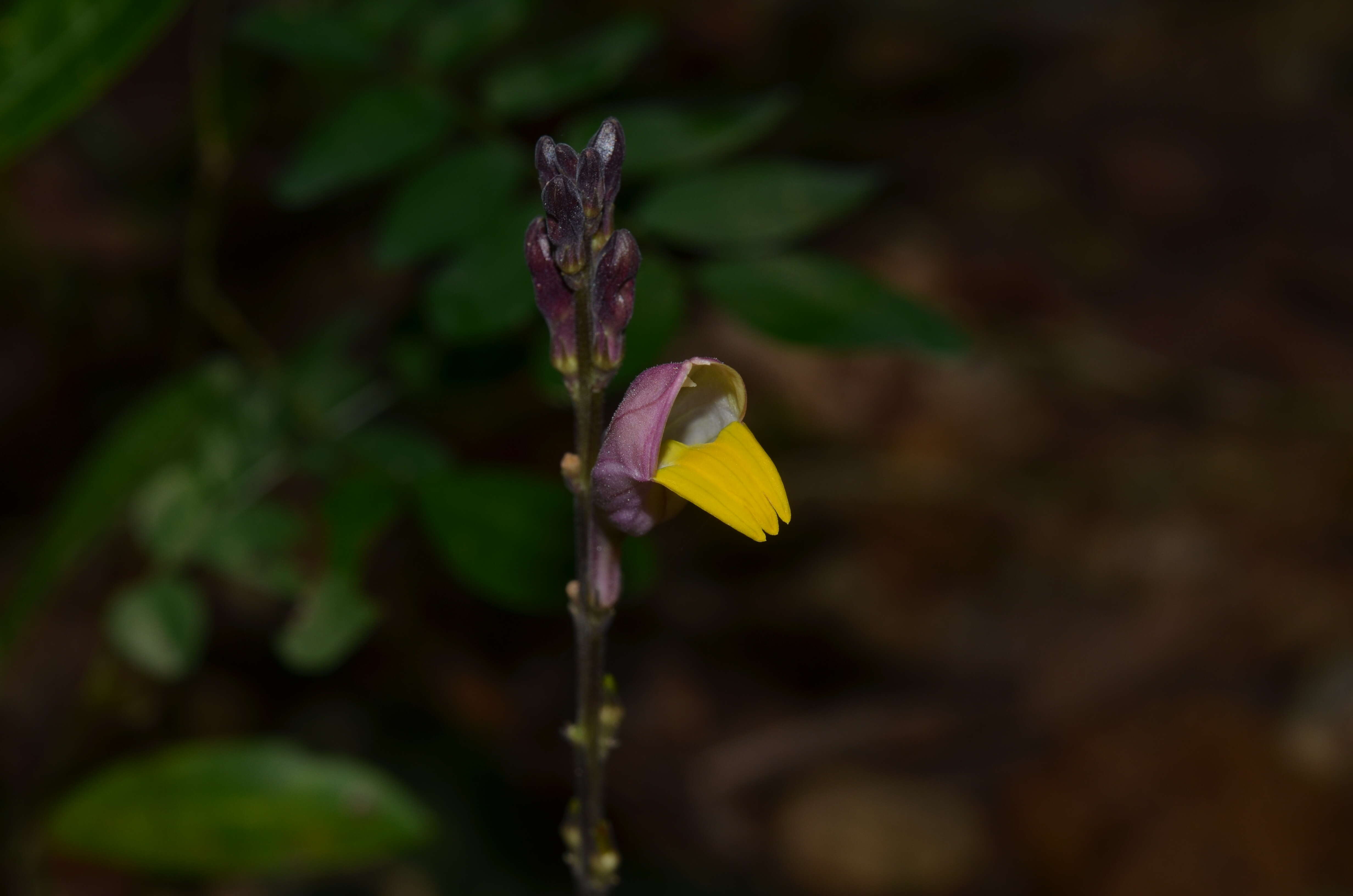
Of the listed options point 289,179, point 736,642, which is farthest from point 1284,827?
point 289,179

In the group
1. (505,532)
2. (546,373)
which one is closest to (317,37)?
(546,373)

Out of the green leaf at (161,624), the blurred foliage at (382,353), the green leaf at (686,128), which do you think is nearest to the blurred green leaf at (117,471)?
the blurred foliage at (382,353)

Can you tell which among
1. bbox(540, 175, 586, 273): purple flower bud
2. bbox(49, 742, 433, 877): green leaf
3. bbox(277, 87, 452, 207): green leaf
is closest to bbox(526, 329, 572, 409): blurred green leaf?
bbox(277, 87, 452, 207): green leaf

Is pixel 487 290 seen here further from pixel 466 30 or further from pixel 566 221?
pixel 566 221

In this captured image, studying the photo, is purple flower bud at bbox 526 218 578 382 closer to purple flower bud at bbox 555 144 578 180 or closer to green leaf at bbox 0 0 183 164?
purple flower bud at bbox 555 144 578 180

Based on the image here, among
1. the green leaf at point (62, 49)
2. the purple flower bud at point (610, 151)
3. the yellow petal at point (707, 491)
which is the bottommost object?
the yellow petal at point (707, 491)

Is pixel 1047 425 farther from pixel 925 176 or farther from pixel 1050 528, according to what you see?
pixel 925 176

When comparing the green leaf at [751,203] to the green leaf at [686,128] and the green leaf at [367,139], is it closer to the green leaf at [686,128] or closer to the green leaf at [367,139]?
the green leaf at [686,128]
